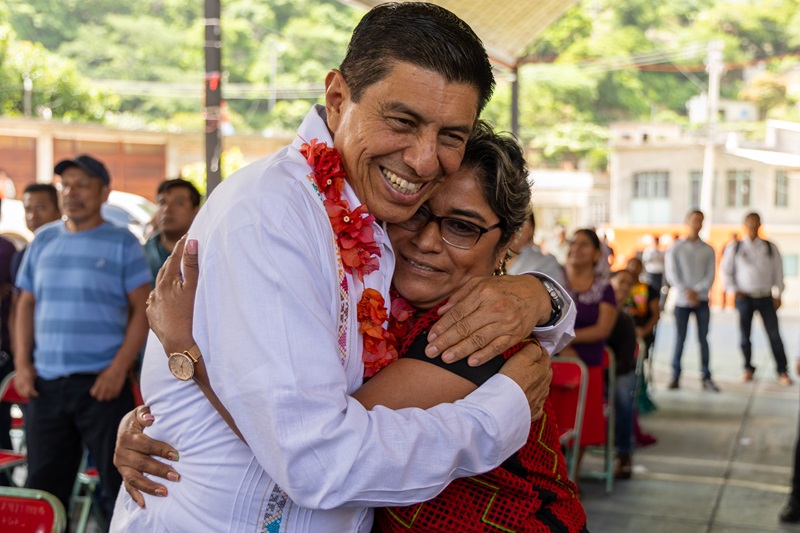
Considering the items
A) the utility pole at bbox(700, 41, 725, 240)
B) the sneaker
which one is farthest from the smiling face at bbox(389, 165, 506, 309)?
the utility pole at bbox(700, 41, 725, 240)

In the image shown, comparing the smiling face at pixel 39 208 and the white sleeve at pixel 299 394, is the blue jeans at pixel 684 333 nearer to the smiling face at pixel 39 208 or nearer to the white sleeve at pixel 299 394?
the smiling face at pixel 39 208

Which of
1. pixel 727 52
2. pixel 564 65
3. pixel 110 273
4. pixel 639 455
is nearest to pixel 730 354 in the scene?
pixel 639 455

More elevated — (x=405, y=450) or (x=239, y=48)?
(x=239, y=48)

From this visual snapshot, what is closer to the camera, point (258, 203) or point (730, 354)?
point (258, 203)

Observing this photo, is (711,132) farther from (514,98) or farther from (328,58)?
(514,98)

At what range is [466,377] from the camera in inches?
65.6

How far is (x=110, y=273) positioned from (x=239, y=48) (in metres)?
42.5

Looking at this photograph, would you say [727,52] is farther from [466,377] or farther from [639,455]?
[466,377]

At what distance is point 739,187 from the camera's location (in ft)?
119

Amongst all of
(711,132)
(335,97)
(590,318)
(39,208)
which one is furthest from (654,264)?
(711,132)

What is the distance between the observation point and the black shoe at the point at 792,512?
5215 mm

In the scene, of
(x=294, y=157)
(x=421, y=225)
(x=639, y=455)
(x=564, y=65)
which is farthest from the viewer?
(x=564, y=65)

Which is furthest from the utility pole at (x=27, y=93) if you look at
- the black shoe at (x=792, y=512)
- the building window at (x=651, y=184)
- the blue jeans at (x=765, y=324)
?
the black shoe at (x=792, y=512)

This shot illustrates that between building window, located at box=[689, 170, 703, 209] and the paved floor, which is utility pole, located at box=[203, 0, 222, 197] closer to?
the paved floor
